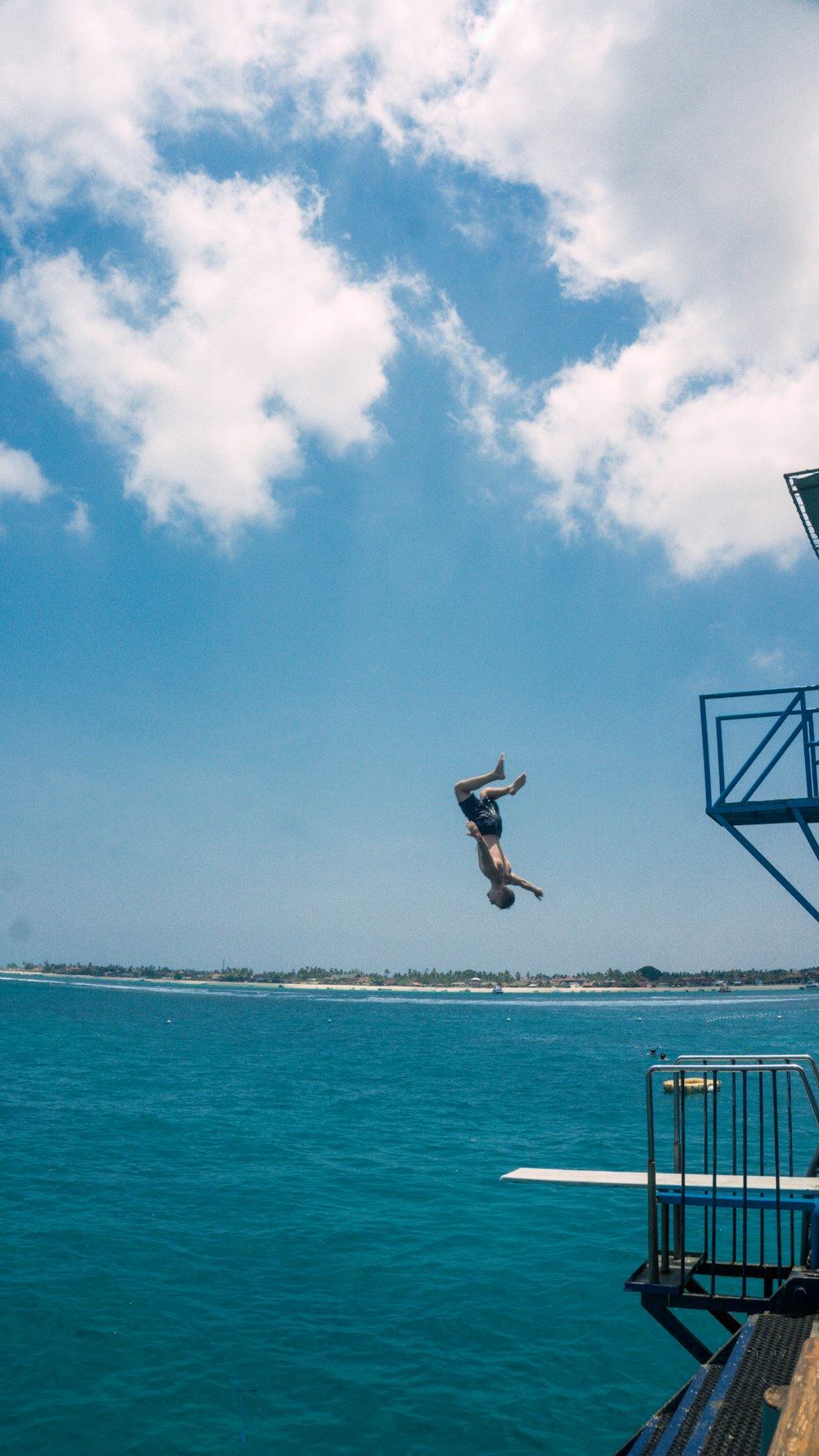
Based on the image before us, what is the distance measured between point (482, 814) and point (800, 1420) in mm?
5023

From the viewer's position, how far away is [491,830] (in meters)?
8.51

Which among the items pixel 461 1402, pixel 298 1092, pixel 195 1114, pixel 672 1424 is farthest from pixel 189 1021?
pixel 672 1424

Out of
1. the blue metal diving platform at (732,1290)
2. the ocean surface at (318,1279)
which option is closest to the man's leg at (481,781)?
the blue metal diving platform at (732,1290)

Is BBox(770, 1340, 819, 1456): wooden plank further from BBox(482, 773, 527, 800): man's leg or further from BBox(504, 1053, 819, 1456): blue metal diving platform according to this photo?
BBox(482, 773, 527, 800): man's leg

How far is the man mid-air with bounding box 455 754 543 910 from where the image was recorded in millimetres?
8289

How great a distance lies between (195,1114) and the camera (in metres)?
40.6

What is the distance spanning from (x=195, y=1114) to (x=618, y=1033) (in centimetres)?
7888

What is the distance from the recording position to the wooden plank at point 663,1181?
9.88 meters

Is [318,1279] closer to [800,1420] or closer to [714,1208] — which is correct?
[714,1208]

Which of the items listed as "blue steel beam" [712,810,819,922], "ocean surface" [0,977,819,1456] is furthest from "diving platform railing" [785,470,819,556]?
"ocean surface" [0,977,819,1456]

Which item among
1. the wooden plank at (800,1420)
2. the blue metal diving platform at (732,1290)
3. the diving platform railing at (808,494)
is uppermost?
the diving platform railing at (808,494)

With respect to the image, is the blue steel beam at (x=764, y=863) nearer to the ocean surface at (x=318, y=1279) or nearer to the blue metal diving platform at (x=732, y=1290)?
the blue metal diving platform at (x=732, y=1290)

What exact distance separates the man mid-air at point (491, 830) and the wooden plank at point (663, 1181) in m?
3.53

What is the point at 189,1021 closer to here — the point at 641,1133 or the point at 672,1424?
the point at 641,1133
